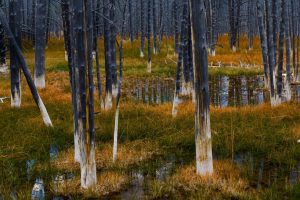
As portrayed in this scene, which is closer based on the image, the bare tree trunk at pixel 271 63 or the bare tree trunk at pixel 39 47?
the bare tree trunk at pixel 271 63

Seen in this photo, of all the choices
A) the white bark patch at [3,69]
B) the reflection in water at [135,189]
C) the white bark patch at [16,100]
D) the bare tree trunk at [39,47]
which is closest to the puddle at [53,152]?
the reflection in water at [135,189]

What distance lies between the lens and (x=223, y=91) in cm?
1919

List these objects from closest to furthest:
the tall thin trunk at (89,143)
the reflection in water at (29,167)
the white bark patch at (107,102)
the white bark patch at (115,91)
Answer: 1. the tall thin trunk at (89,143)
2. the reflection in water at (29,167)
3. the white bark patch at (107,102)
4. the white bark patch at (115,91)

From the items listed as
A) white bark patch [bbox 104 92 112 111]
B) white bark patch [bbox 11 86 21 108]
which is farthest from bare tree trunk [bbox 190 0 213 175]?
white bark patch [bbox 11 86 21 108]

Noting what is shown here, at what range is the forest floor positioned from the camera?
21.7 feet

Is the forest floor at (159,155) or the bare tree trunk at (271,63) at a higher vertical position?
the bare tree trunk at (271,63)

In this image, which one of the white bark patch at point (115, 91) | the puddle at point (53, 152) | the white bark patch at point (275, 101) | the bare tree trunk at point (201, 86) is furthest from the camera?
the white bark patch at point (115, 91)

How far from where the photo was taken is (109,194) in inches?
260

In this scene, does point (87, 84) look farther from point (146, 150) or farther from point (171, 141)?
point (171, 141)

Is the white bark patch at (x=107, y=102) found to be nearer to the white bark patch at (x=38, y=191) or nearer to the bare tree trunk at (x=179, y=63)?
the bare tree trunk at (x=179, y=63)

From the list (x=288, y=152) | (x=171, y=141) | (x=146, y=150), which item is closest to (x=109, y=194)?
(x=146, y=150)

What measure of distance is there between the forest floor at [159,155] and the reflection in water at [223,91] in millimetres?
2749

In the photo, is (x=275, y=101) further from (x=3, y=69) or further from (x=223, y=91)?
(x=3, y=69)

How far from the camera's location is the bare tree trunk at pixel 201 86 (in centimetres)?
695
